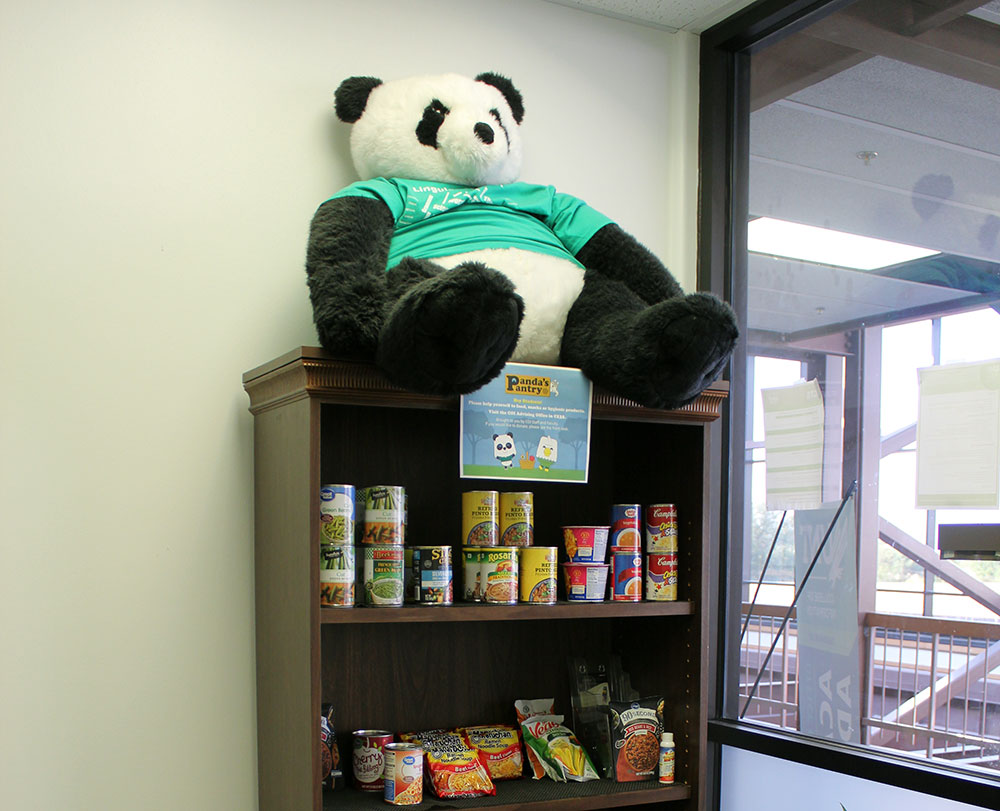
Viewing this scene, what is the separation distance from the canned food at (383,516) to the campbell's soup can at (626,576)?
442 mm

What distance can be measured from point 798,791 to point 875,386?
85 cm

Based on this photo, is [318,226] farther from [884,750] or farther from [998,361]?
[884,750]

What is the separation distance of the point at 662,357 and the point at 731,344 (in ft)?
0.37

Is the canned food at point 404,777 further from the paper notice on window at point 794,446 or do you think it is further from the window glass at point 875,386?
the paper notice on window at point 794,446

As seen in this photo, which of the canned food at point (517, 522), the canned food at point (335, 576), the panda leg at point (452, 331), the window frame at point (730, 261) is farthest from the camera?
the window frame at point (730, 261)

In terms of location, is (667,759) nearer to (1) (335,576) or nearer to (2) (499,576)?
(2) (499,576)

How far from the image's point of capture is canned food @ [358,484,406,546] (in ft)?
5.34

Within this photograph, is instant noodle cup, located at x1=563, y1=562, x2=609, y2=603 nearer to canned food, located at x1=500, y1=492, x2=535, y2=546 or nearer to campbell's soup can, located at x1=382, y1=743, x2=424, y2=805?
canned food, located at x1=500, y1=492, x2=535, y2=546

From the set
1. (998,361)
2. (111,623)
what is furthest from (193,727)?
(998,361)

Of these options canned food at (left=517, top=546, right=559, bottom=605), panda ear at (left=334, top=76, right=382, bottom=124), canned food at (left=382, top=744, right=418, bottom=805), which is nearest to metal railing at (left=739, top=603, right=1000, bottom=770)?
canned food at (left=517, top=546, right=559, bottom=605)

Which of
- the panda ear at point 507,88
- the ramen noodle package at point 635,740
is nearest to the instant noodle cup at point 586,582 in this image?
the ramen noodle package at point 635,740

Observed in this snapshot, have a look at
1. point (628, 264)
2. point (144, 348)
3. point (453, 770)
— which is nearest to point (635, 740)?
point (453, 770)

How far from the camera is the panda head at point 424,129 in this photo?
1.80 meters

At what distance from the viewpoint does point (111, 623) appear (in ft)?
5.56
